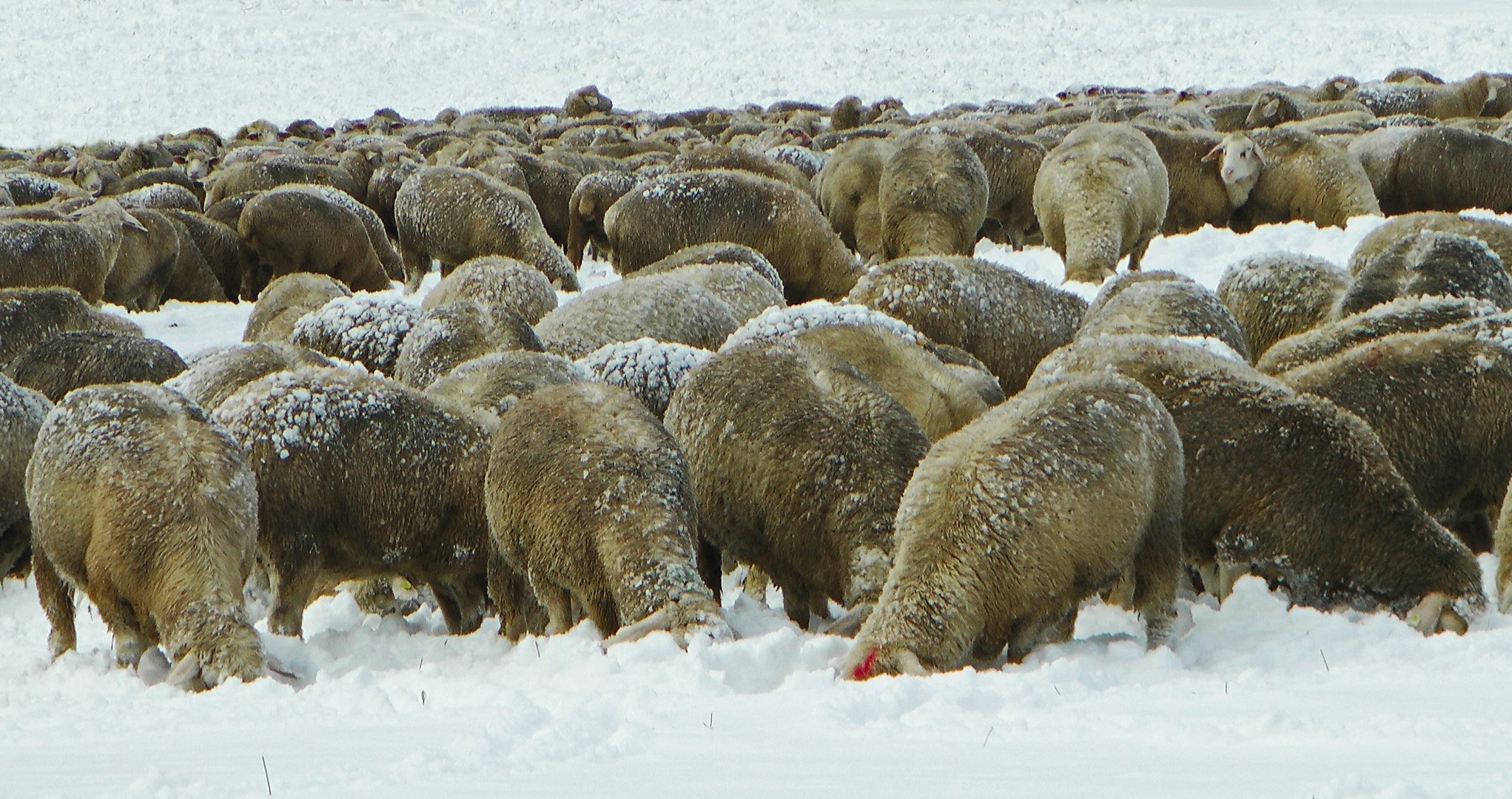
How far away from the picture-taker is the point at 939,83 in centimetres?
4472

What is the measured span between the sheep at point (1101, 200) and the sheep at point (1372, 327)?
446 cm

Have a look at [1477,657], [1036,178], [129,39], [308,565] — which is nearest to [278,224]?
[1036,178]

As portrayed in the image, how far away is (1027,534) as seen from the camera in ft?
15.8

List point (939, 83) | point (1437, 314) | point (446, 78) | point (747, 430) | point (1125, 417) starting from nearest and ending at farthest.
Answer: point (1125, 417) → point (747, 430) → point (1437, 314) → point (939, 83) → point (446, 78)

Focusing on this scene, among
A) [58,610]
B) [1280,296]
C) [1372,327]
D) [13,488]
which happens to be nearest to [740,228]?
[1280,296]

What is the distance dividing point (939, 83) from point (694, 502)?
40.2 metres

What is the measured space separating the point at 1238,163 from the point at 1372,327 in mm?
7193

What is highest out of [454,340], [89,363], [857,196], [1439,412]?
[1439,412]

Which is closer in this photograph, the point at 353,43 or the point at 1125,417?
the point at 1125,417

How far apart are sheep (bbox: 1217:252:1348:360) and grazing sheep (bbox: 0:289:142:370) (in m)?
6.92

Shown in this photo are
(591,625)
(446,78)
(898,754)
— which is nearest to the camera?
(898,754)

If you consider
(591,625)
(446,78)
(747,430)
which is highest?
(747,430)

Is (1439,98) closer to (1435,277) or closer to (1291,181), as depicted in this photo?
(1291,181)

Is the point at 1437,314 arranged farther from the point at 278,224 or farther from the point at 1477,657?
the point at 278,224
